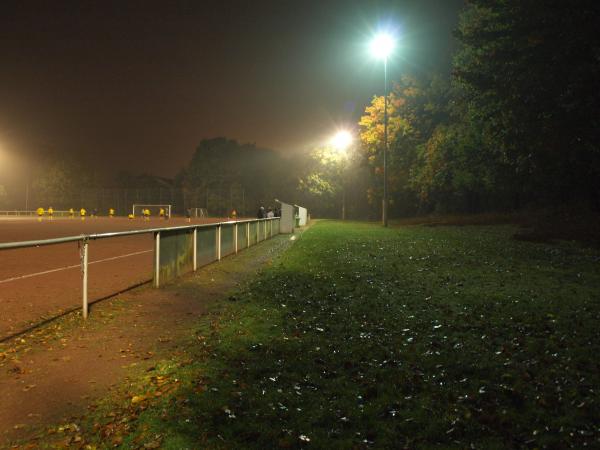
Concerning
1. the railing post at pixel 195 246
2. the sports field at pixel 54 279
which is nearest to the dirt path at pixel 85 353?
the sports field at pixel 54 279

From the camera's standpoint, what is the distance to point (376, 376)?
5070 millimetres

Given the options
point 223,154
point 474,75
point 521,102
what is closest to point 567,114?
point 521,102

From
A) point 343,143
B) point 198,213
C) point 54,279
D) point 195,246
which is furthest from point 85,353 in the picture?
point 198,213

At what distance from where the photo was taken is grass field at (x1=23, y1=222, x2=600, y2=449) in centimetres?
382

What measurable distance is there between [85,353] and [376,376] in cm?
336

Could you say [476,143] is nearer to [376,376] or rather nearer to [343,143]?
[343,143]

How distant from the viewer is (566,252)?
17109 mm

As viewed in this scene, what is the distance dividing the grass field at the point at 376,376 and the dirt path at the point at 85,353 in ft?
1.00

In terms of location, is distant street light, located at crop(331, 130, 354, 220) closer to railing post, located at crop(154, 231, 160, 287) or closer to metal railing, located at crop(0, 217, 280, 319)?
metal railing, located at crop(0, 217, 280, 319)

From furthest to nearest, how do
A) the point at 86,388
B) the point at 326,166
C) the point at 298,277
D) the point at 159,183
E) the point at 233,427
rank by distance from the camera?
the point at 159,183, the point at 326,166, the point at 298,277, the point at 86,388, the point at 233,427

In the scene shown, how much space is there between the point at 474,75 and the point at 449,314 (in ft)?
43.6

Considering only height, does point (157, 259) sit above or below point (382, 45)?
below

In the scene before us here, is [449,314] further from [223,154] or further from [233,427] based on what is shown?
[223,154]

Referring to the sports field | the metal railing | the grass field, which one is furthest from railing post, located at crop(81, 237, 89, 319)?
the grass field
